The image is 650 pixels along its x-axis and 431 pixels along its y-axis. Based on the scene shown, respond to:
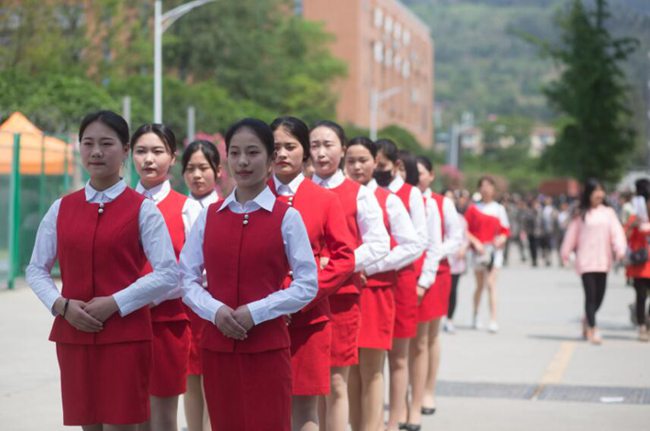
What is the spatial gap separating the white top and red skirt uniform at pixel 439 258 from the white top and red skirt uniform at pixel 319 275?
294 centimetres

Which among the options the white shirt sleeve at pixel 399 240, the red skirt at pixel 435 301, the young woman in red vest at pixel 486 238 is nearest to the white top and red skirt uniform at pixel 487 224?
the young woman in red vest at pixel 486 238

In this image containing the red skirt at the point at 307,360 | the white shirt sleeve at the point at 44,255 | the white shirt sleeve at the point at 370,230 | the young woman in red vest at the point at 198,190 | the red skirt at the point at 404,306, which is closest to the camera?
the white shirt sleeve at the point at 44,255

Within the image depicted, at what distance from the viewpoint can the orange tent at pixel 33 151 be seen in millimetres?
20859

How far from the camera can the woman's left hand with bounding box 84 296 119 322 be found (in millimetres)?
5328

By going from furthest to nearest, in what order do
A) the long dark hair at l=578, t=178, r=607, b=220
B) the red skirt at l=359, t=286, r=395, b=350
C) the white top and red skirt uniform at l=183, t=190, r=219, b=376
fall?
the long dark hair at l=578, t=178, r=607, b=220
the red skirt at l=359, t=286, r=395, b=350
the white top and red skirt uniform at l=183, t=190, r=219, b=376

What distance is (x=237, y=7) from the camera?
70.1m

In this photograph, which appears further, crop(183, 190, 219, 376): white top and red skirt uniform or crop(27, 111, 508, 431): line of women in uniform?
crop(183, 190, 219, 376): white top and red skirt uniform

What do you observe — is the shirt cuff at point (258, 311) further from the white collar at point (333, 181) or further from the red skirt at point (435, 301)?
the red skirt at point (435, 301)

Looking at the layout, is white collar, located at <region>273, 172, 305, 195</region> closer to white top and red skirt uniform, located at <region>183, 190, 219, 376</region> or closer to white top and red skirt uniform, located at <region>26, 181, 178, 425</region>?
white top and red skirt uniform, located at <region>183, 190, 219, 376</region>

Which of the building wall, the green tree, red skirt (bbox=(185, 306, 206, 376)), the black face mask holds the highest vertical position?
the building wall

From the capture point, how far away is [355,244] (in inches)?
286

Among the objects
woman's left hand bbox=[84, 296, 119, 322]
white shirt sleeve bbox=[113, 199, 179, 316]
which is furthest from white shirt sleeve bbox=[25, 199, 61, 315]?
white shirt sleeve bbox=[113, 199, 179, 316]

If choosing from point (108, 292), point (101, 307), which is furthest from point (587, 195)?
point (101, 307)

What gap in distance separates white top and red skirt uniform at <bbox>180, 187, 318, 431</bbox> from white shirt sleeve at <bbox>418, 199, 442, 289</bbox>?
3.89m
